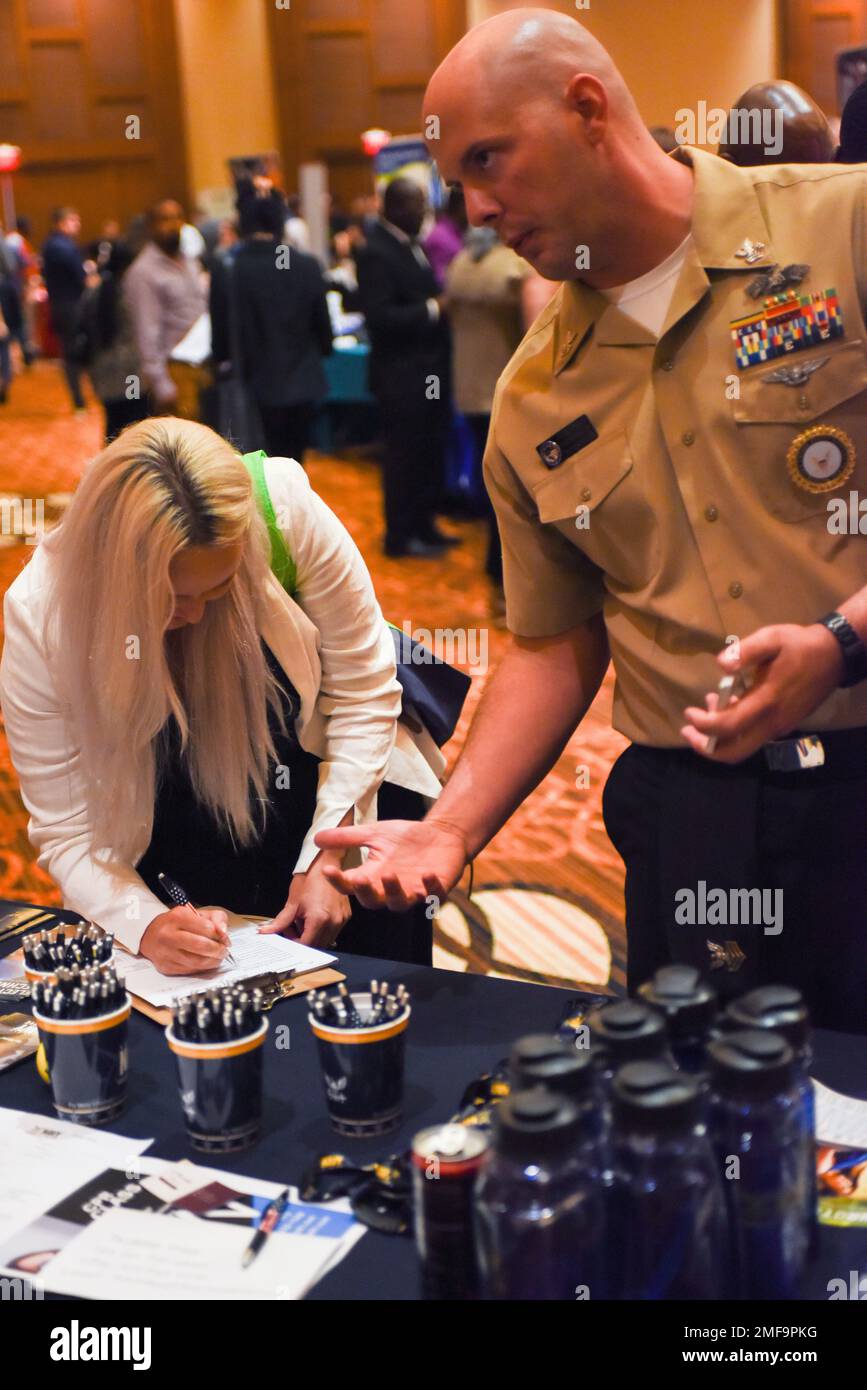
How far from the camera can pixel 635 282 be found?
5.08ft

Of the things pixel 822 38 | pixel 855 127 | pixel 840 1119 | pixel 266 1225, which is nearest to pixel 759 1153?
pixel 840 1119

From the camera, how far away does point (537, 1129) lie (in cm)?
89

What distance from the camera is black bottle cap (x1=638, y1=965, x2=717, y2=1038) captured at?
3.49ft

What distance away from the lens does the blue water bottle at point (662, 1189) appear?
2.97 ft

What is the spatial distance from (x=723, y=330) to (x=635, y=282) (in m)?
0.11

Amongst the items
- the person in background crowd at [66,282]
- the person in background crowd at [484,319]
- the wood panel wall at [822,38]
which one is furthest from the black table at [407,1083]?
the wood panel wall at [822,38]

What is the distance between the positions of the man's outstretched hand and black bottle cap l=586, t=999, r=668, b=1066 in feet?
1.63

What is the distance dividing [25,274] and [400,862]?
46.3 feet

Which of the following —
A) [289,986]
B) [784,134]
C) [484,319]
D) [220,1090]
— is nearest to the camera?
[220,1090]

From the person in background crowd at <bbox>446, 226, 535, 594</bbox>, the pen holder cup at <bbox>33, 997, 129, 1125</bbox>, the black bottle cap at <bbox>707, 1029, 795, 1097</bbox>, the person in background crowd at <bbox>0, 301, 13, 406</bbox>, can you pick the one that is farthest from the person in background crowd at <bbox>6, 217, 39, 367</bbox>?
the black bottle cap at <bbox>707, 1029, 795, 1097</bbox>

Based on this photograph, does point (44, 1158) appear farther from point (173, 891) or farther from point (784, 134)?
point (784, 134)

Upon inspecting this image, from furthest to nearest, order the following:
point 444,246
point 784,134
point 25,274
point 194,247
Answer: point 25,274 < point 194,247 < point 444,246 < point 784,134

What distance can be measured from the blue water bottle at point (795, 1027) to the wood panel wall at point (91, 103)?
1610cm
